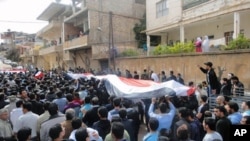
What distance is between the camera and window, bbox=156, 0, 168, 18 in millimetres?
24703

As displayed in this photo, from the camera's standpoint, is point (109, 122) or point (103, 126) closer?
point (103, 126)

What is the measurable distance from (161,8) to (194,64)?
10.4 meters

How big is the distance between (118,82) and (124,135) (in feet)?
14.7

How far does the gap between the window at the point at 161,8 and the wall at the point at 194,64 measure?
554 centimetres

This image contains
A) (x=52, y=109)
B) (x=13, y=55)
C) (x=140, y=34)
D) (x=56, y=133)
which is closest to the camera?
(x=56, y=133)

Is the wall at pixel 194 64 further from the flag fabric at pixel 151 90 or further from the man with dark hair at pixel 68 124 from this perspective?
the man with dark hair at pixel 68 124

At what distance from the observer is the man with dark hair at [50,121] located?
5.15 meters

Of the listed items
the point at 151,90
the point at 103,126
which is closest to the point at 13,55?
the point at 151,90

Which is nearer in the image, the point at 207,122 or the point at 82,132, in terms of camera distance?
the point at 82,132

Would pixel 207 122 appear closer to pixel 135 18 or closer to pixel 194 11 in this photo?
pixel 194 11

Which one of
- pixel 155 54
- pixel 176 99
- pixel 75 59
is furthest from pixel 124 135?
pixel 75 59

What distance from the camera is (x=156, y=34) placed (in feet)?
90.7

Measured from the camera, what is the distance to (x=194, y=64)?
53.0 ft

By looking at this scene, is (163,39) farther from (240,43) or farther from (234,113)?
(234,113)
